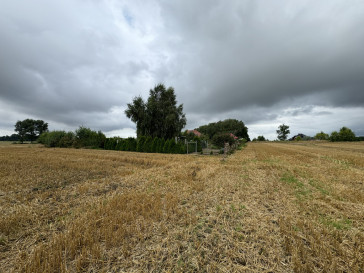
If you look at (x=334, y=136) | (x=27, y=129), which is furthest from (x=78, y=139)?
(x=334, y=136)

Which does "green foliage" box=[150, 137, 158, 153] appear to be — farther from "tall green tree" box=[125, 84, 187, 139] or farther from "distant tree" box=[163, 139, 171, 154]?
"tall green tree" box=[125, 84, 187, 139]

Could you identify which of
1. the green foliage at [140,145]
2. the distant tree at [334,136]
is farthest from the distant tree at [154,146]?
the distant tree at [334,136]

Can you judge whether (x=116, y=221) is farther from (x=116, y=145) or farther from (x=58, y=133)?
(x=58, y=133)

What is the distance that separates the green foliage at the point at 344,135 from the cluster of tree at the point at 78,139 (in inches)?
2839

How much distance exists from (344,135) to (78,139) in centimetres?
7862

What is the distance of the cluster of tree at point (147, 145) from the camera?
1927 centimetres

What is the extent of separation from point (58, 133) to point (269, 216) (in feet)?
129

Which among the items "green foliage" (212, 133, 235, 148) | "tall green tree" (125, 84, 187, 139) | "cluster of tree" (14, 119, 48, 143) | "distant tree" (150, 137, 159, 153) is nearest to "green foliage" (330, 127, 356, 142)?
"green foliage" (212, 133, 235, 148)

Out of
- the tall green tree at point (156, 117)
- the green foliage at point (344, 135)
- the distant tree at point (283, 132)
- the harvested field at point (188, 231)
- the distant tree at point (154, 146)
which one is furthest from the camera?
the distant tree at point (283, 132)

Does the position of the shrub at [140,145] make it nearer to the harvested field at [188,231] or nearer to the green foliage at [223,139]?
the green foliage at [223,139]

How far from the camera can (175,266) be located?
1.79 metres

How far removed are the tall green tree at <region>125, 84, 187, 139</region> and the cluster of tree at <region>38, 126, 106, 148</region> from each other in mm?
8120

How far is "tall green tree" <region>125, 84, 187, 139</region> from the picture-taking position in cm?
2672

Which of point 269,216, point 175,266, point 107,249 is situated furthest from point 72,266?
point 269,216
